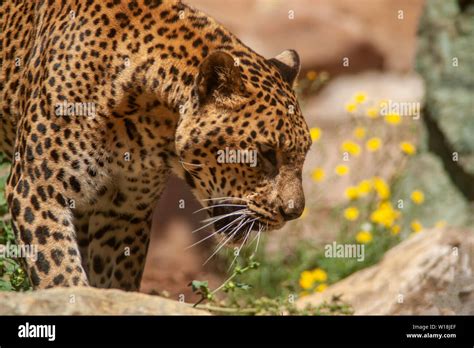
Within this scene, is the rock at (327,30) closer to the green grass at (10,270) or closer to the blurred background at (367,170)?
the blurred background at (367,170)

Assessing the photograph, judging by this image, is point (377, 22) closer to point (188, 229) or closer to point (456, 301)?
point (188, 229)

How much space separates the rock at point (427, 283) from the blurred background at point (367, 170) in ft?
0.05

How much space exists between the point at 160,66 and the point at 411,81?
10928mm

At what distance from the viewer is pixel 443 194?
14.9 metres

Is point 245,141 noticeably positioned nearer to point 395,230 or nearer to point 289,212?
point 289,212

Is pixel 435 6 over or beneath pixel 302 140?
over

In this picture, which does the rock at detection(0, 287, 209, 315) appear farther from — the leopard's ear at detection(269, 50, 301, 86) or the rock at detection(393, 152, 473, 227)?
the rock at detection(393, 152, 473, 227)

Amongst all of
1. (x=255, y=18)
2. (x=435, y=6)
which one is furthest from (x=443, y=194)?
(x=255, y=18)

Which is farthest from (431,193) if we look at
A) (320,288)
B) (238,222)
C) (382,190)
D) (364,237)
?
(238,222)

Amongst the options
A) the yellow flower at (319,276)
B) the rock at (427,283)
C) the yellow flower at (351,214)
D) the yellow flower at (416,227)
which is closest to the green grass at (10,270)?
the rock at (427,283)

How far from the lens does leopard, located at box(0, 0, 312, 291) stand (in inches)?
321

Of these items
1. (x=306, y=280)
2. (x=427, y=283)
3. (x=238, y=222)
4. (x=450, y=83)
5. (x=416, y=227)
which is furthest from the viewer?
(x=450, y=83)

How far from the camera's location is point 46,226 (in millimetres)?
8188

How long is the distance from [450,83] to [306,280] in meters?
4.20
